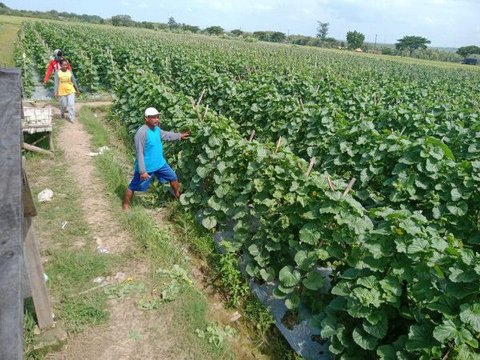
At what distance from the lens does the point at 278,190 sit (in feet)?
17.0

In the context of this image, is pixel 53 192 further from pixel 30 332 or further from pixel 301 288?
pixel 301 288

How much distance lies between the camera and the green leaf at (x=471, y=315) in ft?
9.65

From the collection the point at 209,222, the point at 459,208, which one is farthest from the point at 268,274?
the point at 459,208

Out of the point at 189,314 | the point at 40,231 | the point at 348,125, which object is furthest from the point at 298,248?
the point at 40,231

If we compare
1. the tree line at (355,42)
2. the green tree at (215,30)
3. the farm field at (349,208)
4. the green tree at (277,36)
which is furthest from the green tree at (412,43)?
the farm field at (349,208)

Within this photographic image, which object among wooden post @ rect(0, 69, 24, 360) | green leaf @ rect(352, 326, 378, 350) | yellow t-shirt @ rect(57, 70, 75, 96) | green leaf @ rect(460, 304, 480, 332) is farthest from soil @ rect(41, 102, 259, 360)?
yellow t-shirt @ rect(57, 70, 75, 96)

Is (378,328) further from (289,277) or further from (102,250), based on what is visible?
(102,250)

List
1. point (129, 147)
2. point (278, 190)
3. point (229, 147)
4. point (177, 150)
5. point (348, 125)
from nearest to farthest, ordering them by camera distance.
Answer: point (278, 190)
point (229, 147)
point (348, 125)
point (177, 150)
point (129, 147)

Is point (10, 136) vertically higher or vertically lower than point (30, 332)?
higher

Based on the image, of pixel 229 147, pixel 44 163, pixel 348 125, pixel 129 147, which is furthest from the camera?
pixel 129 147

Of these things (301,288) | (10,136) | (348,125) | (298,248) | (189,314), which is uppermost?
(10,136)

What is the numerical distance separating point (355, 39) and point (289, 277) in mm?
89300

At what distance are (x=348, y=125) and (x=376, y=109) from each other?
8.10 ft

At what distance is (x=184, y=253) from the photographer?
6133mm
